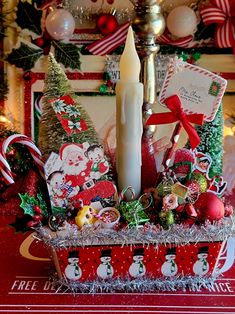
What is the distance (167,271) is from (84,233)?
16 cm

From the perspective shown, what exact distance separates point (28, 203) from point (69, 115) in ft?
0.56

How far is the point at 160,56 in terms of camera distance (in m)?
3.21

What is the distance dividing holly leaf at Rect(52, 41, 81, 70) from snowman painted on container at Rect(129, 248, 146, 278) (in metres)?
2.49

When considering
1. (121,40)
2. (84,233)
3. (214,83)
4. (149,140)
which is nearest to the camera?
(84,233)

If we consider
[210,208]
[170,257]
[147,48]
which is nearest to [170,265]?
[170,257]

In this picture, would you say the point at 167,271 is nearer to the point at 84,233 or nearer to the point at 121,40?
the point at 84,233

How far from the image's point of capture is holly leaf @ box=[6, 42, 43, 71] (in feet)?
10.6

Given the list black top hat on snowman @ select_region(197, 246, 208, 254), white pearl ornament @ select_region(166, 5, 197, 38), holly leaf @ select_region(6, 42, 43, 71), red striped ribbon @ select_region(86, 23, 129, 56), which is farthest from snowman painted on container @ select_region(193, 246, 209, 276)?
holly leaf @ select_region(6, 42, 43, 71)

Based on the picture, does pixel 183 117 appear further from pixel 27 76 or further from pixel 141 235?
pixel 27 76

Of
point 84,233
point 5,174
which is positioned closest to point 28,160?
point 5,174

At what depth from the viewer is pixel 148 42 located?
42.8 inches

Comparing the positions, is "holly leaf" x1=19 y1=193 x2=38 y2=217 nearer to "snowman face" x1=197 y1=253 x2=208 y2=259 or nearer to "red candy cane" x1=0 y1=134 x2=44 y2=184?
"red candy cane" x1=0 y1=134 x2=44 y2=184

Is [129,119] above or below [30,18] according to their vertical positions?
above

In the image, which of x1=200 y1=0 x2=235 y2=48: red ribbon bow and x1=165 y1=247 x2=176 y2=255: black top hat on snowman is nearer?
x1=165 y1=247 x2=176 y2=255: black top hat on snowman
